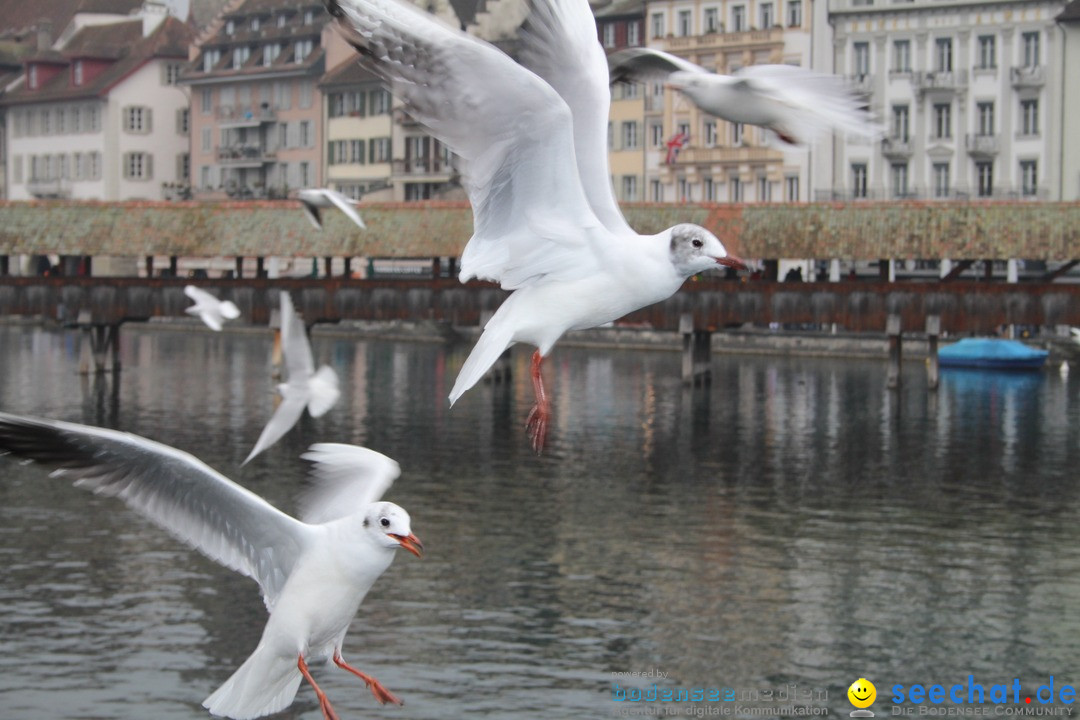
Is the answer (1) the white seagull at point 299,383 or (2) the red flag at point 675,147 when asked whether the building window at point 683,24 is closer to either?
(2) the red flag at point 675,147

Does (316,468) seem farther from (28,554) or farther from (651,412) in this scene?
(651,412)

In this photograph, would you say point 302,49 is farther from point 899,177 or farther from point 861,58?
point 899,177

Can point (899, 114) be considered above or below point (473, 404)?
above

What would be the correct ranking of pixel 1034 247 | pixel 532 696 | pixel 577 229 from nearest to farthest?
pixel 577 229
pixel 532 696
pixel 1034 247

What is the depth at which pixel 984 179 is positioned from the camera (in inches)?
2837

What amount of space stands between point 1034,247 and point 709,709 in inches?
1305

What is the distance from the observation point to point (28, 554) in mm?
29656

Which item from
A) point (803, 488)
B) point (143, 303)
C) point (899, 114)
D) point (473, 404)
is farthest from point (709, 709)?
point (899, 114)

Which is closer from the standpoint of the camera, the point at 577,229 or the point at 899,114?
the point at 577,229

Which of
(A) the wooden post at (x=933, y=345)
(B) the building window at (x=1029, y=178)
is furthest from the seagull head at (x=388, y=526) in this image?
(B) the building window at (x=1029, y=178)

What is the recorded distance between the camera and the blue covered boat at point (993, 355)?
217 ft

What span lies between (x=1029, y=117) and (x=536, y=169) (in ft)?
217

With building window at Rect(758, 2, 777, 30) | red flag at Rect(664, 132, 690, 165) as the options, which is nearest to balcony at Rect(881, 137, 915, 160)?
building window at Rect(758, 2, 777, 30)

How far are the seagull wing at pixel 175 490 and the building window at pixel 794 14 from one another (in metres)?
66.0
